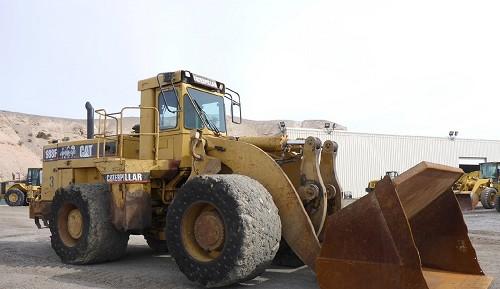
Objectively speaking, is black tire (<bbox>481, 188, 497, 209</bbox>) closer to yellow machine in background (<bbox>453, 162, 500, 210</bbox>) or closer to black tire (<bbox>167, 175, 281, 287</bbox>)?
yellow machine in background (<bbox>453, 162, 500, 210</bbox>)

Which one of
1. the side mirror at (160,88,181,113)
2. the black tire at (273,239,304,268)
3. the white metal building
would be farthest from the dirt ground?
the white metal building

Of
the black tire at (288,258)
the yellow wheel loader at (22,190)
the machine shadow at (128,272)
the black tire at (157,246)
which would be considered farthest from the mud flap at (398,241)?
the yellow wheel loader at (22,190)

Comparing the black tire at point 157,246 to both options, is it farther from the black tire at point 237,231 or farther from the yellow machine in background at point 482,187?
the yellow machine in background at point 482,187

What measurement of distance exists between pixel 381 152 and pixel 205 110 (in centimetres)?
3099

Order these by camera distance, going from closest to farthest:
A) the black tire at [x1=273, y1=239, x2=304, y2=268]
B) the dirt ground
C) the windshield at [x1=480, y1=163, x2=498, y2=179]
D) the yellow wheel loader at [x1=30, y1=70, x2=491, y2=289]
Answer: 1. the yellow wheel loader at [x1=30, y1=70, x2=491, y2=289]
2. the dirt ground
3. the black tire at [x1=273, y1=239, x2=304, y2=268]
4. the windshield at [x1=480, y1=163, x2=498, y2=179]

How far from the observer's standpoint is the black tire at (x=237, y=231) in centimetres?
561

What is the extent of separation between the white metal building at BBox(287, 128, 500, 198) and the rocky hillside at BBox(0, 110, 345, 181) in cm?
804

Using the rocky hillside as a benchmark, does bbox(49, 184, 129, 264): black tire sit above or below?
below

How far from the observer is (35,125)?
67.4 metres

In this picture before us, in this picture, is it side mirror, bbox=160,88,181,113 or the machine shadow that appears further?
side mirror, bbox=160,88,181,113

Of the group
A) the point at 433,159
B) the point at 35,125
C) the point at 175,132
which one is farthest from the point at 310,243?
the point at 35,125

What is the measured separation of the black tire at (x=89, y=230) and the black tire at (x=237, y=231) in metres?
2.04

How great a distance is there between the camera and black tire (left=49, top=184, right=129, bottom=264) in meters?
7.65

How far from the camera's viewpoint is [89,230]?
25.0 feet
